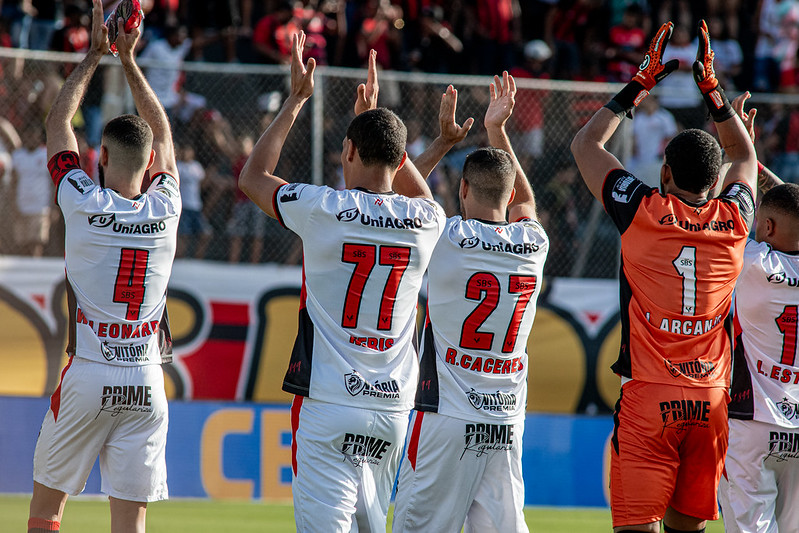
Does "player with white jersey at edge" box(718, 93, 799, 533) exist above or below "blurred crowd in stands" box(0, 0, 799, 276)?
below

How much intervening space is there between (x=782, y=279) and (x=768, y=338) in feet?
1.25

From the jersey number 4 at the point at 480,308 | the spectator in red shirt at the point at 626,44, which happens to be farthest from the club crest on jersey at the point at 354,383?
the spectator in red shirt at the point at 626,44

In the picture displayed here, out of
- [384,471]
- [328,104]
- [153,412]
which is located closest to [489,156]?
[384,471]

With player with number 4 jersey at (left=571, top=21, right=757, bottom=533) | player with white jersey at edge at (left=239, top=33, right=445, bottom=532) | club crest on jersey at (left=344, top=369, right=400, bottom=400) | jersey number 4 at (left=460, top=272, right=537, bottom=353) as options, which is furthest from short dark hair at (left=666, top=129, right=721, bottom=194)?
club crest on jersey at (left=344, top=369, right=400, bottom=400)

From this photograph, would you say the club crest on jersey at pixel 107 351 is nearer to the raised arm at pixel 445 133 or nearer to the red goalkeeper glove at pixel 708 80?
the raised arm at pixel 445 133

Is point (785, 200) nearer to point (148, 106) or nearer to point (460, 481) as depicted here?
point (460, 481)

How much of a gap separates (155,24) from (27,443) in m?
6.76

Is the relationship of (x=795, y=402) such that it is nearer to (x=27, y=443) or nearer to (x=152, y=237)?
(x=152, y=237)

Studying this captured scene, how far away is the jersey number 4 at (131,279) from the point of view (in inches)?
216

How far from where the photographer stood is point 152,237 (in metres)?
5.55

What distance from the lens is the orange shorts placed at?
205 inches

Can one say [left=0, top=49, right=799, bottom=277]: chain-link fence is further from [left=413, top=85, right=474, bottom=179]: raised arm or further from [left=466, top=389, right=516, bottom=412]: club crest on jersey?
[left=466, top=389, right=516, bottom=412]: club crest on jersey

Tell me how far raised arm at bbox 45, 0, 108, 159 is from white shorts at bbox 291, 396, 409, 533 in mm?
2108

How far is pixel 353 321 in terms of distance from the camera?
4855 millimetres
